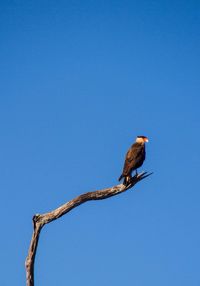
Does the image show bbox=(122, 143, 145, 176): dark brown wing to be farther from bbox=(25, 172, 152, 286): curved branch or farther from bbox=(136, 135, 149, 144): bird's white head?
bbox=(25, 172, 152, 286): curved branch

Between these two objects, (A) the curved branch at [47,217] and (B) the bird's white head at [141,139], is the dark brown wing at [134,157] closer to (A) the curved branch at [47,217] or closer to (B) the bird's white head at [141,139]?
(B) the bird's white head at [141,139]

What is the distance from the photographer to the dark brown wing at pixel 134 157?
11.5 m

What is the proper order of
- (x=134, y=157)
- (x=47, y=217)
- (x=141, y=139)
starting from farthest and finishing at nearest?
(x=141, y=139), (x=134, y=157), (x=47, y=217)

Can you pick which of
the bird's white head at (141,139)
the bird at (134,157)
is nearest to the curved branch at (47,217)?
the bird at (134,157)

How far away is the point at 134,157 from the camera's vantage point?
12.1 metres

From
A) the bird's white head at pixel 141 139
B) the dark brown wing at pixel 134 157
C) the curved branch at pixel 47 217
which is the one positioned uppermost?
the bird's white head at pixel 141 139

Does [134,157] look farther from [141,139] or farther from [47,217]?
[47,217]

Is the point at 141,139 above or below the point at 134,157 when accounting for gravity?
above

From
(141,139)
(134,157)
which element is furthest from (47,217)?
(141,139)

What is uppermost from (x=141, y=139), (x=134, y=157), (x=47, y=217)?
(x=141, y=139)

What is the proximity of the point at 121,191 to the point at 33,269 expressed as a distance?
2.09 metres

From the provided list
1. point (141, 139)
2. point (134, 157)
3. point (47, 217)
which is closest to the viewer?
point (47, 217)

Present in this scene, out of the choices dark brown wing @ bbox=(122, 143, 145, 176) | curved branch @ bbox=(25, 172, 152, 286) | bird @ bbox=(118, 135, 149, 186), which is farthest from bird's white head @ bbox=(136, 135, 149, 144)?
curved branch @ bbox=(25, 172, 152, 286)

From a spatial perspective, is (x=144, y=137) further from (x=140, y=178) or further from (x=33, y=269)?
(x=33, y=269)
